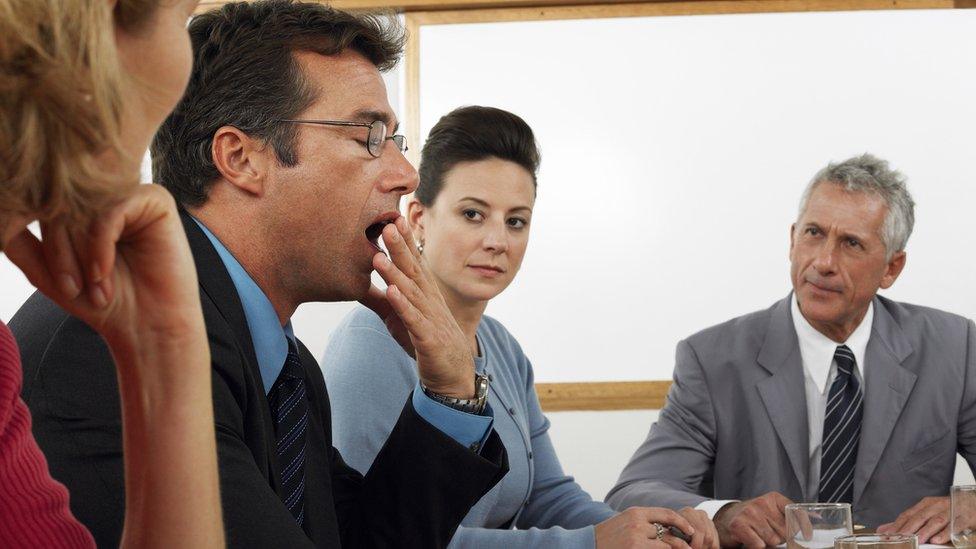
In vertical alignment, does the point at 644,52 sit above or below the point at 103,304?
above

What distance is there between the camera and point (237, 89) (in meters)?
1.58

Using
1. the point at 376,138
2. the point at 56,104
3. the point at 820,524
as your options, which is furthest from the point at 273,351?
the point at 820,524

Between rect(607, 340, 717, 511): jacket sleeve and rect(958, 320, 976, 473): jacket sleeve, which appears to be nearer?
rect(607, 340, 717, 511): jacket sleeve

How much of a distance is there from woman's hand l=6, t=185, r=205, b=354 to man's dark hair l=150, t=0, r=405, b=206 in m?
0.77

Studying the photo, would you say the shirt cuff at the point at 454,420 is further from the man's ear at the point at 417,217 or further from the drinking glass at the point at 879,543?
the man's ear at the point at 417,217

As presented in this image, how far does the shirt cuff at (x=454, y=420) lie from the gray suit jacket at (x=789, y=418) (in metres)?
1.11

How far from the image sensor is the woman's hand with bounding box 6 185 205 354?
2.31 ft

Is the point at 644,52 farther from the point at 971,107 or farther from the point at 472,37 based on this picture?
the point at 971,107

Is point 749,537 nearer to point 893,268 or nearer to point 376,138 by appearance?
point 376,138

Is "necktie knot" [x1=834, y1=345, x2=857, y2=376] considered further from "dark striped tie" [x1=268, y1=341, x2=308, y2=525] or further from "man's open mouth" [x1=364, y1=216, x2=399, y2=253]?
"dark striped tie" [x1=268, y1=341, x2=308, y2=525]

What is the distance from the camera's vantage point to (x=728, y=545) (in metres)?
2.17

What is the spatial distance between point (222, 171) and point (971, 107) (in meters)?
3.80

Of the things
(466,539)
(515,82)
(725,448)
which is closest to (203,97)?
(466,539)

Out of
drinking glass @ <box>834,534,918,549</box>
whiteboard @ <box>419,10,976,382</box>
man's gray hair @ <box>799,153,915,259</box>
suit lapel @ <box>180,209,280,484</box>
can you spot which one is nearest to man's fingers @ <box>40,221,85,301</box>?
suit lapel @ <box>180,209,280,484</box>
